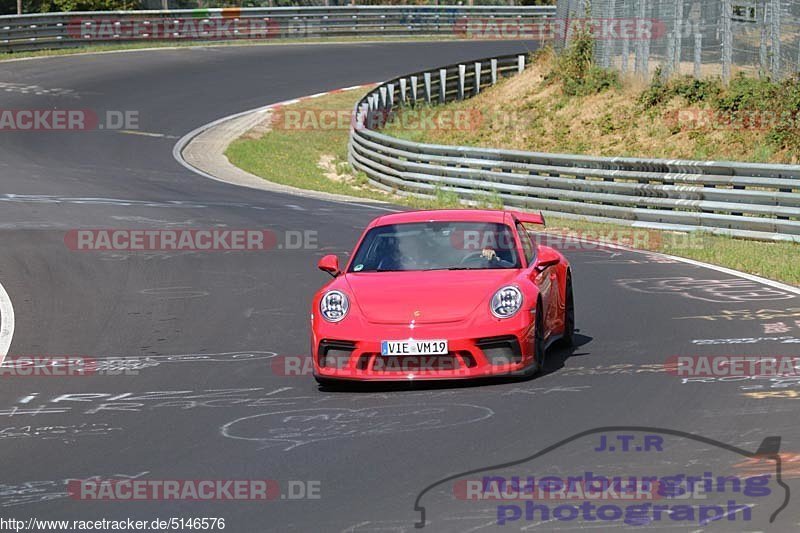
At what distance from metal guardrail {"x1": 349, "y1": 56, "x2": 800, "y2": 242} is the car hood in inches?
378

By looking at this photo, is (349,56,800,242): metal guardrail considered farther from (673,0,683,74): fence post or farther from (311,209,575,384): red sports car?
(311,209,575,384): red sports car

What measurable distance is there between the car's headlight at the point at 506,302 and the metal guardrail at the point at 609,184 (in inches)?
384

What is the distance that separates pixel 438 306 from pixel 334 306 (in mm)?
831

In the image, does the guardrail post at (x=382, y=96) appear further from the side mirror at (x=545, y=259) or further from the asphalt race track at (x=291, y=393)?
the side mirror at (x=545, y=259)

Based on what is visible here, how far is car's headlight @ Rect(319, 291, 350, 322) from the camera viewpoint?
10.0 m

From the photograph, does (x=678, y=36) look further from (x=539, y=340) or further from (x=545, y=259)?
(x=539, y=340)

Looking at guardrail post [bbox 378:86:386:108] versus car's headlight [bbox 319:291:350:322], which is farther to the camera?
guardrail post [bbox 378:86:386:108]

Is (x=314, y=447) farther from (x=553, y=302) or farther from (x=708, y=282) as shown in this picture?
(x=708, y=282)

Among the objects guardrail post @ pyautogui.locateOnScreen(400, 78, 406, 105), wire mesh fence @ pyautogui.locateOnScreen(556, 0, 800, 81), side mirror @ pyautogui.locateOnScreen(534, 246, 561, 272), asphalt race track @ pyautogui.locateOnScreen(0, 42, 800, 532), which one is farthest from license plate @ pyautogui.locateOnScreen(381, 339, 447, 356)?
guardrail post @ pyautogui.locateOnScreen(400, 78, 406, 105)

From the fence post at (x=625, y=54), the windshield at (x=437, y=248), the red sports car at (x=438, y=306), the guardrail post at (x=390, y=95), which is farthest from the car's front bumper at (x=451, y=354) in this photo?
the guardrail post at (x=390, y=95)

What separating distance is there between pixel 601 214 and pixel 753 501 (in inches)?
635

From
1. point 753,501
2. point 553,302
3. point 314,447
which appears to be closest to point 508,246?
point 553,302

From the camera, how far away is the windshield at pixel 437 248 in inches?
424

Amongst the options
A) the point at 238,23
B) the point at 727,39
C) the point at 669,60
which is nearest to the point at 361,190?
the point at 669,60
